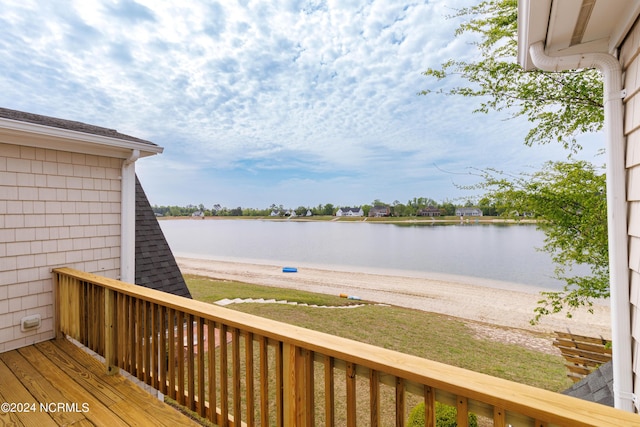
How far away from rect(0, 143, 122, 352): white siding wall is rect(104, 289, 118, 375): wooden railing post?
4.21ft

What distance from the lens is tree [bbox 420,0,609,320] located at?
388cm

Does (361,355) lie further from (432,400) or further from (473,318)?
(473,318)

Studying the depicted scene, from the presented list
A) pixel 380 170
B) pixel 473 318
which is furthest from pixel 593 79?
pixel 380 170

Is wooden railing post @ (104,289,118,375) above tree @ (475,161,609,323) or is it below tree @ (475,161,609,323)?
below

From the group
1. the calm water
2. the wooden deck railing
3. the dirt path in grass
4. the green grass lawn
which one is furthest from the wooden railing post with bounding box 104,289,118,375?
the calm water

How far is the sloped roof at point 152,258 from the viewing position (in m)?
5.13

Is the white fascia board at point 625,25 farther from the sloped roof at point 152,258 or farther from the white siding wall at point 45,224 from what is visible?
the sloped roof at point 152,258

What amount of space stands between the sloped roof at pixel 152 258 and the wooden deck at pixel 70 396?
222cm

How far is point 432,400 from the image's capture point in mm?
1031

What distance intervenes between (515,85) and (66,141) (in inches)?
228

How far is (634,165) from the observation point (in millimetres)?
1635

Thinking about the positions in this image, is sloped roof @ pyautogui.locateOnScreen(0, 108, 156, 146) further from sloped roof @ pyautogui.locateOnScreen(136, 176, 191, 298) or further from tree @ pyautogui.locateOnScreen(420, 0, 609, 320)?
tree @ pyautogui.locateOnScreen(420, 0, 609, 320)

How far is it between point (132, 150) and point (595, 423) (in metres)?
4.32

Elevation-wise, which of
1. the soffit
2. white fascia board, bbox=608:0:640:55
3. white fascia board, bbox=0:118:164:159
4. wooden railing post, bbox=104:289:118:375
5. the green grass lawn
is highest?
the soffit
